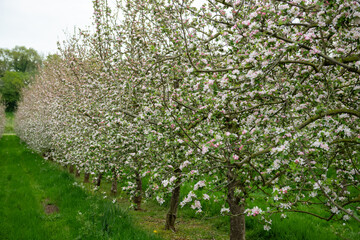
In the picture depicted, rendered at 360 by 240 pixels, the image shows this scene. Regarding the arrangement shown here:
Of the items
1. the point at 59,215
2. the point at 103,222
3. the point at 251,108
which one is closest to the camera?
the point at 251,108

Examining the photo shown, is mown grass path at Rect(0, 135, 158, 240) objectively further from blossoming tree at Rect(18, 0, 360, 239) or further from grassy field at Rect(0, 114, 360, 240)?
blossoming tree at Rect(18, 0, 360, 239)

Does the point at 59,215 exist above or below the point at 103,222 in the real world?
below

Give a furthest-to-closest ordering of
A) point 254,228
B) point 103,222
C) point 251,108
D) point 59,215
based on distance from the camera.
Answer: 1. point 254,228
2. point 59,215
3. point 103,222
4. point 251,108

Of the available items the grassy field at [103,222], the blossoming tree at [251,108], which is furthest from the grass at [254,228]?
the blossoming tree at [251,108]

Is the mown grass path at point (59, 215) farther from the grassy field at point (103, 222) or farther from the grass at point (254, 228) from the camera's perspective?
the grass at point (254, 228)

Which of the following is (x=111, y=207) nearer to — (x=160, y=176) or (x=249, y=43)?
(x=160, y=176)

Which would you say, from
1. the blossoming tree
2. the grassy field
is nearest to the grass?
the grassy field

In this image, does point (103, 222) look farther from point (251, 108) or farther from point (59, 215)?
point (251, 108)

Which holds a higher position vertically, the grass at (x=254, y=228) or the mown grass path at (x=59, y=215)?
the grass at (x=254, y=228)

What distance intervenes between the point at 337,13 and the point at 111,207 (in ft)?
22.6

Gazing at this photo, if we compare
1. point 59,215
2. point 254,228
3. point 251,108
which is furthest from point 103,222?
point 251,108

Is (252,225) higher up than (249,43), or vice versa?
(249,43)

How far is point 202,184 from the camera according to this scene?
4.02 m

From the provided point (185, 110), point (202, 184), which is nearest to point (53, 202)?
point (185, 110)
